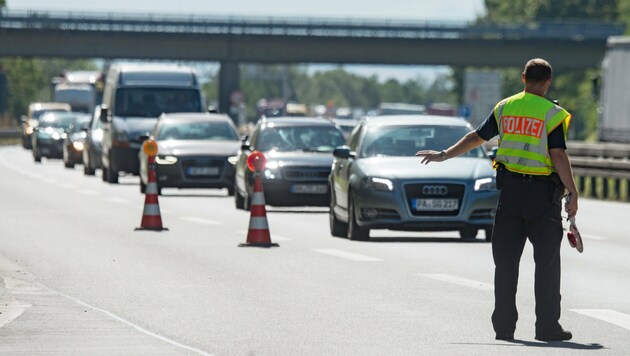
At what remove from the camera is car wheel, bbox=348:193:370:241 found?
784 inches

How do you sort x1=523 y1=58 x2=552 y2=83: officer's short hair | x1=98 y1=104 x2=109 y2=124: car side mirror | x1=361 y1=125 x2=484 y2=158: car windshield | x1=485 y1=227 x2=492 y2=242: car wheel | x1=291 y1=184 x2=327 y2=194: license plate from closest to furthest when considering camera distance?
x1=523 y1=58 x2=552 y2=83: officer's short hair, x1=485 y1=227 x2=492 y2=242: car wheel, x1=361 y1=125 x2=484 y2=158: car windshield, x1=291 y1=184 x2=327 y2=194: license plate, x1=98 y1=104 x2=109 y2=124: car side mirror

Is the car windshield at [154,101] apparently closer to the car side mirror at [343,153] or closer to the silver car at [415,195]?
the car side mirror at [343,153]

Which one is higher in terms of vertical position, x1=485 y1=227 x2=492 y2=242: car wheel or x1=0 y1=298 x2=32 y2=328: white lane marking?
x1=0 y1=298 x2=32 y2=328: white lane marking

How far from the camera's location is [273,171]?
26250 millimetres

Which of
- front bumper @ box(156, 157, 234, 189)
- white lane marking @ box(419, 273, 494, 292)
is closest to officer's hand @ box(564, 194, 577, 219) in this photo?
white lane marking @ box(419, 273, 494, 292)

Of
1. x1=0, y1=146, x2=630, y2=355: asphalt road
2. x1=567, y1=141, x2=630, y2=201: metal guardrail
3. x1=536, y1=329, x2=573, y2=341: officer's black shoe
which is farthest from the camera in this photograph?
x1=567, y1=141, x2=630, y2=201: metal guardrail

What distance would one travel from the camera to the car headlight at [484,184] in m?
19.6

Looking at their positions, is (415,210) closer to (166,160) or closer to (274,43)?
(166,160)

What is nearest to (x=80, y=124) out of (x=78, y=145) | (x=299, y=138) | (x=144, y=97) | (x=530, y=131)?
(x=78, y=145)

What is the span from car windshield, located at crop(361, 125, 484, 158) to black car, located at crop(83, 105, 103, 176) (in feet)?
70.0

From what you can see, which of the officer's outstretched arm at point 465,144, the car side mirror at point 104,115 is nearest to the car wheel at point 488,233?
the officer's outstretched arm at point 465,144

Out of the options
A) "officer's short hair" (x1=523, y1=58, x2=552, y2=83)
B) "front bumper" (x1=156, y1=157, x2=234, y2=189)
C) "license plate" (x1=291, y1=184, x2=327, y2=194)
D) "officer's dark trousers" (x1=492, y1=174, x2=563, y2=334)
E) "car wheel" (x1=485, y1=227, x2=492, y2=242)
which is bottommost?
"front bumper" (x1=156, y1=157, x2=234, y2=189)

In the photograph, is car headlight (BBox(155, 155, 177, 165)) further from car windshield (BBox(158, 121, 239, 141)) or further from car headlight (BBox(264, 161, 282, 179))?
car headlight (BBox(264, 161, 282, 179))

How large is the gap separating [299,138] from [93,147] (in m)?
15.1
